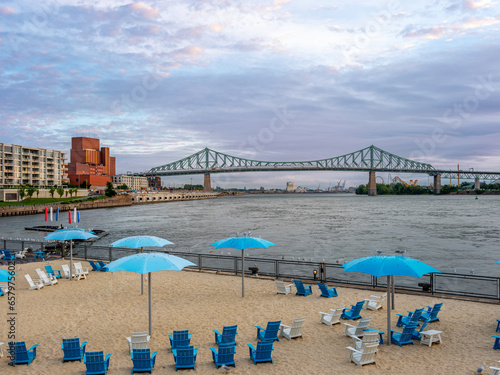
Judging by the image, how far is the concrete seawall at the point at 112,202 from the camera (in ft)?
238

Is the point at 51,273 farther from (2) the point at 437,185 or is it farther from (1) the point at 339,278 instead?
(2) the point at 437,185

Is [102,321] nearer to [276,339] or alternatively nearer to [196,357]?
[196,357]

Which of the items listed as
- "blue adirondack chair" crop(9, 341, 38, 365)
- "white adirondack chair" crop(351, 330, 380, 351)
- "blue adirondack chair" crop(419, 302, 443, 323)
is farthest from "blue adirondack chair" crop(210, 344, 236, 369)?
"blue adirondack chair" crop(419, 302, 443, 323)

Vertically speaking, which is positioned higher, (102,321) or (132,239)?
(132,239)

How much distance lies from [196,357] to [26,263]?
15.0m

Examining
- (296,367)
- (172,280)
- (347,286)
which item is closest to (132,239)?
(172,280)

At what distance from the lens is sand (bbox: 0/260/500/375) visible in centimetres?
831

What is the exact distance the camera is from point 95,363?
754 centimetres

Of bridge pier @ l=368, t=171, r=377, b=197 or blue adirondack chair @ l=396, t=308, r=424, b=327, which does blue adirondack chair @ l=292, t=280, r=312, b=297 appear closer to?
blue adirondack chair @ l=396, t=308, r=424, b=327

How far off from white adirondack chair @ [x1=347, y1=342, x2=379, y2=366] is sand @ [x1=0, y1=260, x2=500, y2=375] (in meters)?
0.11

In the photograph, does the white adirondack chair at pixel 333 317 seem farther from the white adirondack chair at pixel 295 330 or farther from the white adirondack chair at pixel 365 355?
the white adirondack chair at pixel 365 355

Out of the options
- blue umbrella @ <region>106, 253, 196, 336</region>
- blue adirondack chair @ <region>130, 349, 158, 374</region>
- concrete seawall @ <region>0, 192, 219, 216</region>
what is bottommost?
concrete seawall @ <region>0, 192, 219, 216</region>

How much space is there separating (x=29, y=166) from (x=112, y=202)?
88.4ft

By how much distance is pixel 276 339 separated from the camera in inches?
375
